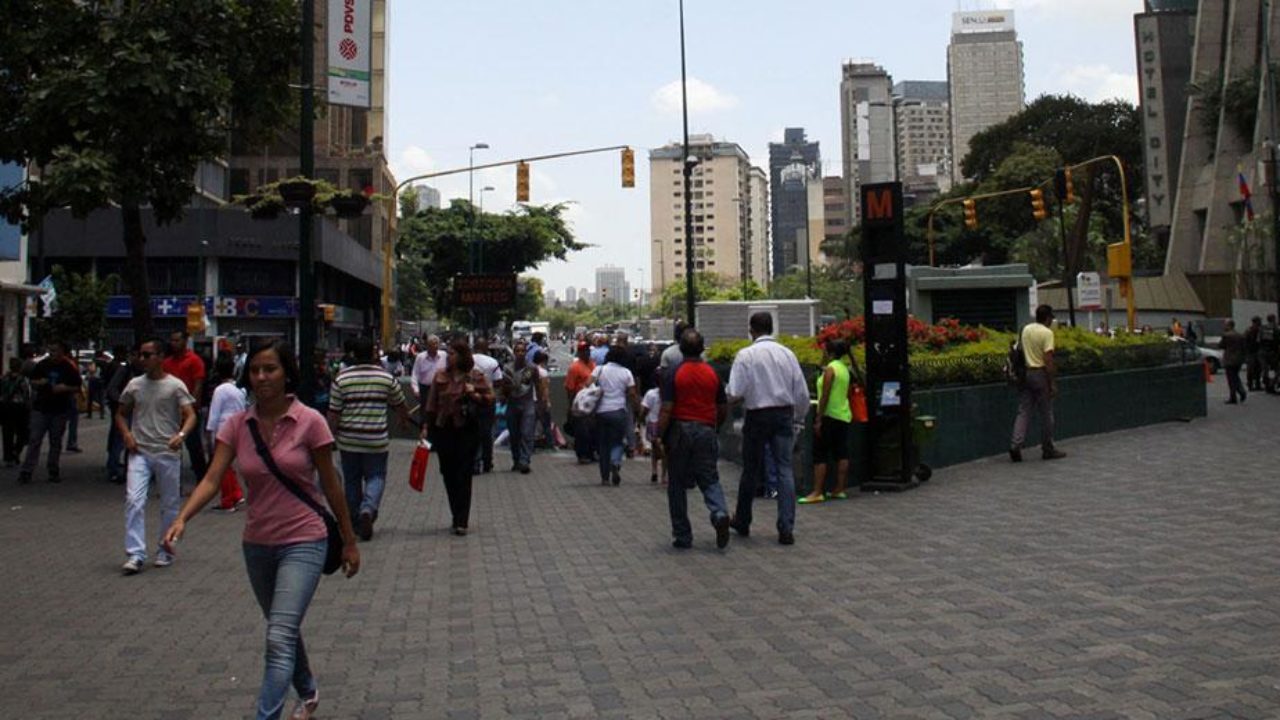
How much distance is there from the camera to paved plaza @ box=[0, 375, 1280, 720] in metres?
5.25

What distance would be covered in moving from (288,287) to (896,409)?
40.1m

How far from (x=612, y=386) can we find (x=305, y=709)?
9380 millimetres

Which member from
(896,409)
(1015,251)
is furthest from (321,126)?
(896,409)

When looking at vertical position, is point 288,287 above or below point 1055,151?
below

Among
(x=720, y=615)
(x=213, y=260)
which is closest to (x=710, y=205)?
(x=213, y=260)

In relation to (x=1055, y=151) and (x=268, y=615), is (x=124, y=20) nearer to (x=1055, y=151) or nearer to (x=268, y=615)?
(x=268, y=615)

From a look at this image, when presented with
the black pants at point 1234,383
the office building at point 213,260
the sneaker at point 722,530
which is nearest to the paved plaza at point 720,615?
the sneaker at point 722,530

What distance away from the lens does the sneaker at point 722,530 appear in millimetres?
8992

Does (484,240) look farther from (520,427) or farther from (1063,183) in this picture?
(520,427)

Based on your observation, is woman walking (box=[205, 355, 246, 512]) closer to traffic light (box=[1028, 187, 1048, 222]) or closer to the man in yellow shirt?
the man in yellow shirt

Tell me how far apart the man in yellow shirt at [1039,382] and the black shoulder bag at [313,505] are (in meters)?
10.1

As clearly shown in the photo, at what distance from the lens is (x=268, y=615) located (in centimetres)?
467

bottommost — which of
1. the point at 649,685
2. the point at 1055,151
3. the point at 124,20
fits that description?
the point at 649,685

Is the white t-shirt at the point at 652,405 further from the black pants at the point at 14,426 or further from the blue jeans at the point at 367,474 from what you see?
the black pants at the point at 14,426
